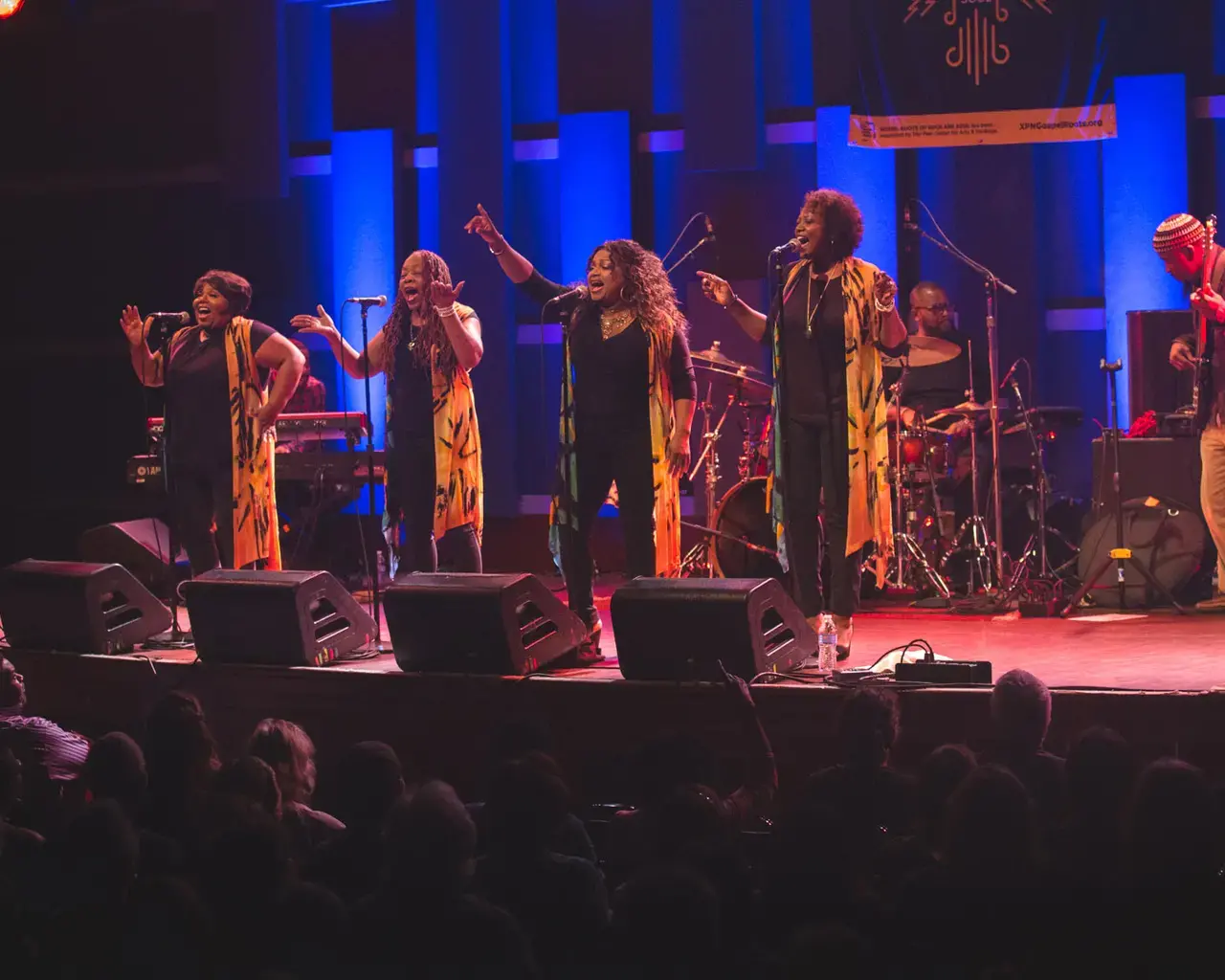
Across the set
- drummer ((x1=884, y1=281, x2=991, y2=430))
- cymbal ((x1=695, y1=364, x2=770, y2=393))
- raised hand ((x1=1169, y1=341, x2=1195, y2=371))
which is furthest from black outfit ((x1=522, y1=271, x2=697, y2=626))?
raised hand ((x1=1169, y1=341, x2=1195, y2=371))

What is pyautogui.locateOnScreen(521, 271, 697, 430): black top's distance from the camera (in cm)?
612

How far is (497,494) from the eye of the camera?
1043 cm

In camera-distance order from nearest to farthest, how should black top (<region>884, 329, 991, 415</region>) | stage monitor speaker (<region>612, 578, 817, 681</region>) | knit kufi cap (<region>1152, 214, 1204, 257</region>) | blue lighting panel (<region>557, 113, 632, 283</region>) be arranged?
1. stage monitor speaker (<region>612, 578, 817, 681</region>)
2. knit kufi cap (<region>1152, 214, 1204, 257</region>)
3. black top (<region>884, 329, 991, 415</region>)
4. blue lighting panel (<region>557, 113, 632, 283</region>)

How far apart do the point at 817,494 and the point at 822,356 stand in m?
0.56

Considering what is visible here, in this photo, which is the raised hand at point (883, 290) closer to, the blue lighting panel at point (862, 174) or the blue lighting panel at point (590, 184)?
the blue lighting panel at point (862, 174)

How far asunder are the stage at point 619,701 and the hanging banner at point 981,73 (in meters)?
3.56

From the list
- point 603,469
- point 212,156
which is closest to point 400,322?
point 603,469

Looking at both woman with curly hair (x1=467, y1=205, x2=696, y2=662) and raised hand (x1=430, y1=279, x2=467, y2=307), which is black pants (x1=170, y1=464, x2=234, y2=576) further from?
woman with curly hair (x1=467, y1=205, x2=696, y2=662)

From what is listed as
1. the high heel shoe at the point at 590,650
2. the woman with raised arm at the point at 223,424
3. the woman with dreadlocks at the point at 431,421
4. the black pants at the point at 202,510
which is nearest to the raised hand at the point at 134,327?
the woman with raised arm at the point at 223,424

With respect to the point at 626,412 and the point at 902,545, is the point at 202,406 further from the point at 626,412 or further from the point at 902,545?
the point at 902,545

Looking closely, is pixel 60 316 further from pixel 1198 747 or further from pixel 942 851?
pixel 942 851

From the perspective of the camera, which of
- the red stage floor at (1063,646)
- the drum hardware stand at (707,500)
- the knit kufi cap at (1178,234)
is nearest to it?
the red stage floor at (1063,646)

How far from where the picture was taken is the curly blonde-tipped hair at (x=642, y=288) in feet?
20.4

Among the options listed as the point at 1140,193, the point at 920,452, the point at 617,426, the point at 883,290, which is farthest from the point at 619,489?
the point at 1140,193
